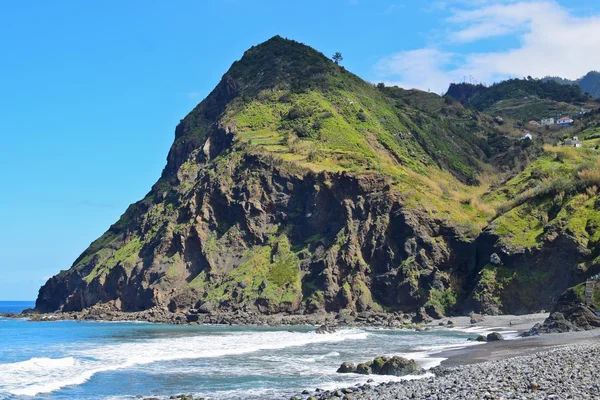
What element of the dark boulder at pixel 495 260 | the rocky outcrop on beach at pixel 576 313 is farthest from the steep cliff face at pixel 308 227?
the rocky outcrop on beach at pixel 576 313

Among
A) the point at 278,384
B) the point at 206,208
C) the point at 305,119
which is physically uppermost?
the point at 305,119

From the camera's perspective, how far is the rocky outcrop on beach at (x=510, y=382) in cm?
2273

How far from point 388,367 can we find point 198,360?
51.8 ft

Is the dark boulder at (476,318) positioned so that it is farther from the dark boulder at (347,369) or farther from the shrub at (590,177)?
the dark boulder at (347,369)

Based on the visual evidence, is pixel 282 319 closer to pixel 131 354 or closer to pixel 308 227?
pixel 308 227

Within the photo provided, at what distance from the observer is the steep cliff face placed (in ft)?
274

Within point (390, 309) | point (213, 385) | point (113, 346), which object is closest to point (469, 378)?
point (213, 385)

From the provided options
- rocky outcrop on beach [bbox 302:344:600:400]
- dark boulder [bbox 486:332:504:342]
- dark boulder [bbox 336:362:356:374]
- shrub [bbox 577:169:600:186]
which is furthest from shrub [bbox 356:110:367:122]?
rocky outcrop on beach [bbox 302:344:600:400]

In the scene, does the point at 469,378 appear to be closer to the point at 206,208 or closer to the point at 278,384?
the point at 278,384

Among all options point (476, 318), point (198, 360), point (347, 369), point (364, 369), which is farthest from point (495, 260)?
point (364, 369)

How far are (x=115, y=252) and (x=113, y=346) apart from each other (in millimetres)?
64625

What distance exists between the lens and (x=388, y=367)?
117 feet

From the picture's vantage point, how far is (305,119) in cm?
12431

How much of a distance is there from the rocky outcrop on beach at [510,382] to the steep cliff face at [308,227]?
42957 millimetres
